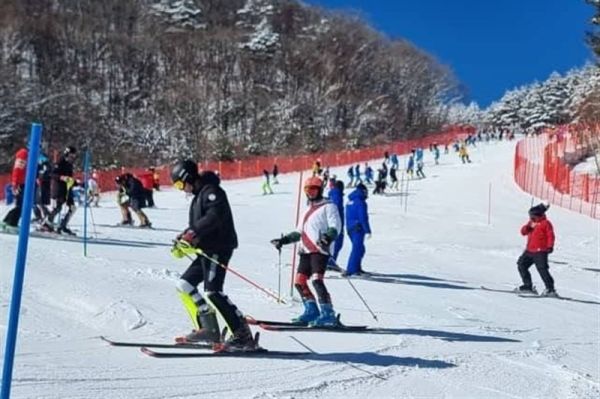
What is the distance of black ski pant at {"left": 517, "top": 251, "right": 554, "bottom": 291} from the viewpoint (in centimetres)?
1428

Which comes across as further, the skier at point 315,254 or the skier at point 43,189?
the skier at point 43,189

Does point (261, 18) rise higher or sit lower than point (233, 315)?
higher

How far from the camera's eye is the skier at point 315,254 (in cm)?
897

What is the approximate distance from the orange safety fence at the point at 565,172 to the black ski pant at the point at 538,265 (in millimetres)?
21583

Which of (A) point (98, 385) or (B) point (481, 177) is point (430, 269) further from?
(B) point (481, 177)

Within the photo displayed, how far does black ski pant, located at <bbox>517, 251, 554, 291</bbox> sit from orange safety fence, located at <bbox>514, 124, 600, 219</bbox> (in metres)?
21.6

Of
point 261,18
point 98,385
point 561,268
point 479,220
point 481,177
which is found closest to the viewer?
point 98,385

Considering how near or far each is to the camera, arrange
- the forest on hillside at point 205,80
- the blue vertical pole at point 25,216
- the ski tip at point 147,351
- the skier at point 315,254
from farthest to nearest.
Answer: the forest on hillside at point 205,80 → the skier at point 315,254 → the ski tip at point 147,351 → the blue vertical pole at point 25,216

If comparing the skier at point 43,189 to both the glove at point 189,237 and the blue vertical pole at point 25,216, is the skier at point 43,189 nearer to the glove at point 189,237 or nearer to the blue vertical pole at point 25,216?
the glove at point 189,237

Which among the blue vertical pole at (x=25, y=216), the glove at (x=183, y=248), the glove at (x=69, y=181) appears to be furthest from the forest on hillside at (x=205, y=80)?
the blue vertical pole at (x=25, y=216)

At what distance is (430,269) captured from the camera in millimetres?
17516

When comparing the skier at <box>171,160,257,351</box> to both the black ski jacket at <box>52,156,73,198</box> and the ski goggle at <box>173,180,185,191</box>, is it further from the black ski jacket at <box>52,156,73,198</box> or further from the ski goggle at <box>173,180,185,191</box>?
the black ski jacket at <box>52,156,73,198</box>

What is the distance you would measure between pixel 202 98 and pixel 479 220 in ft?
171

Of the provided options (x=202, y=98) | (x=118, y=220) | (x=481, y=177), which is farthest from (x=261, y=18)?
(x=118, y=220)
